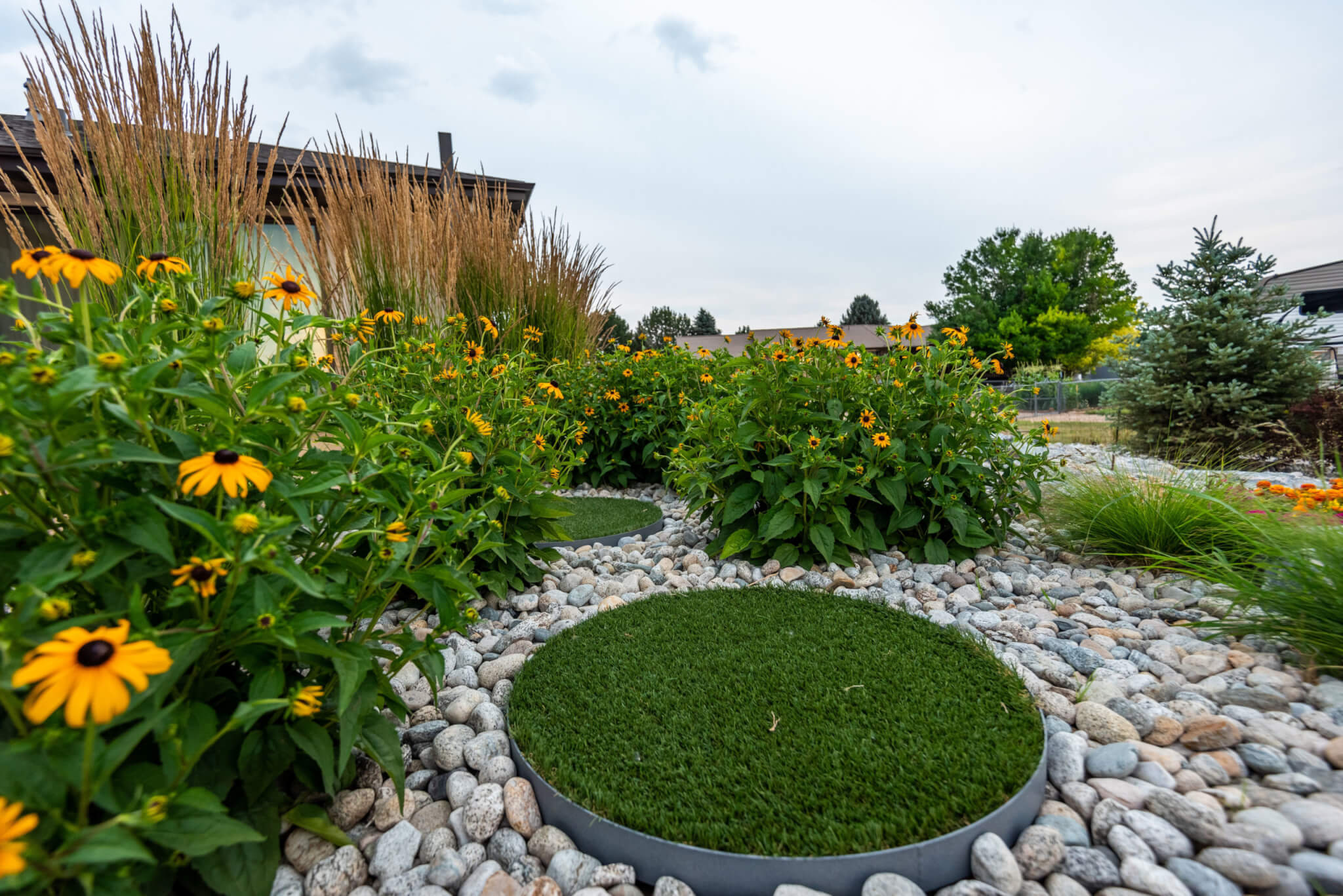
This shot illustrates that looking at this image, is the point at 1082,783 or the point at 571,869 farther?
the point at 1082,783

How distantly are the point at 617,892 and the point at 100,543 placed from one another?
3.14ft

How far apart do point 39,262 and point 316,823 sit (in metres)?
1.02

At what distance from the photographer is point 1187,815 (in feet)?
3.60

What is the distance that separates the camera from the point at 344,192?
2924 mm

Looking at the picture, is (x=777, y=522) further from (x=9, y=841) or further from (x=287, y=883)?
(x=9, y=841)

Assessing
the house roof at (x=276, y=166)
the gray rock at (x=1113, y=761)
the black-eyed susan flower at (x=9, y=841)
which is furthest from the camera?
the house roof at (x=276, y=166)

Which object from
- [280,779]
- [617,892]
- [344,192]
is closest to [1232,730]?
[617,892]

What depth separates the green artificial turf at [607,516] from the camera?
321 cm

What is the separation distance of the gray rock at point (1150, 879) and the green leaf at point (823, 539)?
1.36m

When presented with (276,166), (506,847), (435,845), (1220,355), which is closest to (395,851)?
(435,845)

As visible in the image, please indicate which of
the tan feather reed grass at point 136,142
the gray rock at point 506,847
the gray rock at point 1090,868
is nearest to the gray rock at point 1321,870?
the gray rock at point 1090,868

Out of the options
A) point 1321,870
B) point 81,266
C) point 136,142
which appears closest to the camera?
point 81,266

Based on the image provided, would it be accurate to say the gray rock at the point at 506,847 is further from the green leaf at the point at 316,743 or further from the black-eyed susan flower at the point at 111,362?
the black-eyed susan flower at the point at 111,362

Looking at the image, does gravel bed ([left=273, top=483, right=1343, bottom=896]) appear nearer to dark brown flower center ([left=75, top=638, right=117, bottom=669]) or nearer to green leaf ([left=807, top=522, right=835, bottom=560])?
green leaf ([left=807, top=522, right=835, bottom=560])
